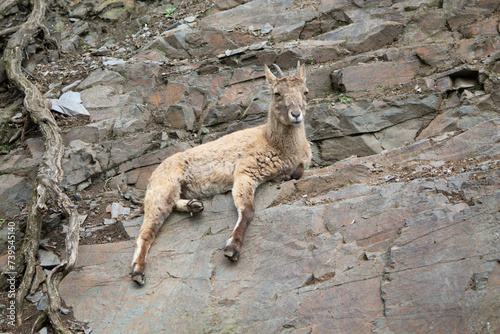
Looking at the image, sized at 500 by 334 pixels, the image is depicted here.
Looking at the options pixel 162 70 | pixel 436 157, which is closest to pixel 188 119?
pixel 162 70

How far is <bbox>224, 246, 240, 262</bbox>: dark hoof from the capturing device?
595 centimetres

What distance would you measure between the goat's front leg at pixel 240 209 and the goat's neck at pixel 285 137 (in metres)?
0.91

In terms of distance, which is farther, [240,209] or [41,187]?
[41,187]

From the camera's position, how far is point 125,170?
9.48 meters

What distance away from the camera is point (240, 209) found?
666 cm

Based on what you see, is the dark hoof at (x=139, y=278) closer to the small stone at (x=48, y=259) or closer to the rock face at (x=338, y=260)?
the rock face at (x=338, y=260)

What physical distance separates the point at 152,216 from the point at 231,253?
6.03ft

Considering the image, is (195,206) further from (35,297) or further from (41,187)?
(41,187)

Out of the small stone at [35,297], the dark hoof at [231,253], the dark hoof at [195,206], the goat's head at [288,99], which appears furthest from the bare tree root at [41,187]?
the goat's head at [288,99]

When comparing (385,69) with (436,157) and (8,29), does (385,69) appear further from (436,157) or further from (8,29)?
(8,29)

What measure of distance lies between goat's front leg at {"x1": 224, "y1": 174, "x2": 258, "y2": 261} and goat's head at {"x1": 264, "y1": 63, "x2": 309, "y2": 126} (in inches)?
50.0

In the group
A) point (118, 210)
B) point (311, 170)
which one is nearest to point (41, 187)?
point (118, 210)

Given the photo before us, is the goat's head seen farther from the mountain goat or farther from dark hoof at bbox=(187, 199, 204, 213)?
dark hoof at bbox=(187, 199, 204, 213)

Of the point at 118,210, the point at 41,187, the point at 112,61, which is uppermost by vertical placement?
the point at 112,61
